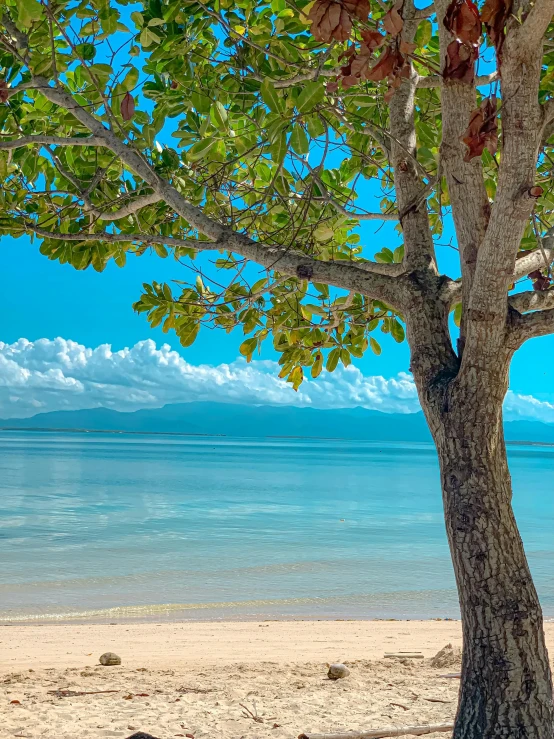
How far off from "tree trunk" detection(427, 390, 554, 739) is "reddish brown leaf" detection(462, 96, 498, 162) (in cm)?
109

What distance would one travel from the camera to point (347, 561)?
60.7 feet

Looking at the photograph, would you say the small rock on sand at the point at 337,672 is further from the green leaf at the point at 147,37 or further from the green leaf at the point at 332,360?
the green leaf at the point at 147,37

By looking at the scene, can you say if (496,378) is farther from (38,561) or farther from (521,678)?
(38,561)

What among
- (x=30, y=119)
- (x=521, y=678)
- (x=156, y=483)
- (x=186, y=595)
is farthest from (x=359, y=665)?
(x=156, y=483)

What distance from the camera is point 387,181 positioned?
5453 millimetres

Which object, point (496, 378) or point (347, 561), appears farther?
point (347, 561)

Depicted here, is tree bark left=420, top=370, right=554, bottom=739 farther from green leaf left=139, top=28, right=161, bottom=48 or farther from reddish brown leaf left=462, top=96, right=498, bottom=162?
green leaf left=139, top=28, right=161, bottom=48

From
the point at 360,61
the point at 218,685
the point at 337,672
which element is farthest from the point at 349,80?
the point at 337,672

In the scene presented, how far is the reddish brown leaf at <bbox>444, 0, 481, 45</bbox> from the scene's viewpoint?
200 centimetres

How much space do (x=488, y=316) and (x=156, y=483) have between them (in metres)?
45.4

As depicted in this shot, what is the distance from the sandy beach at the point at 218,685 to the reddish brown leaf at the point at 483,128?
3.33m

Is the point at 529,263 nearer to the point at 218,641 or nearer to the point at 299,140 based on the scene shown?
the point at 299,140

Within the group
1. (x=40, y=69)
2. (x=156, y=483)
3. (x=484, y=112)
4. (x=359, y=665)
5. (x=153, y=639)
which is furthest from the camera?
(x=156, y=483)

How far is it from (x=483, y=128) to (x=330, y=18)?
2.24 ft
